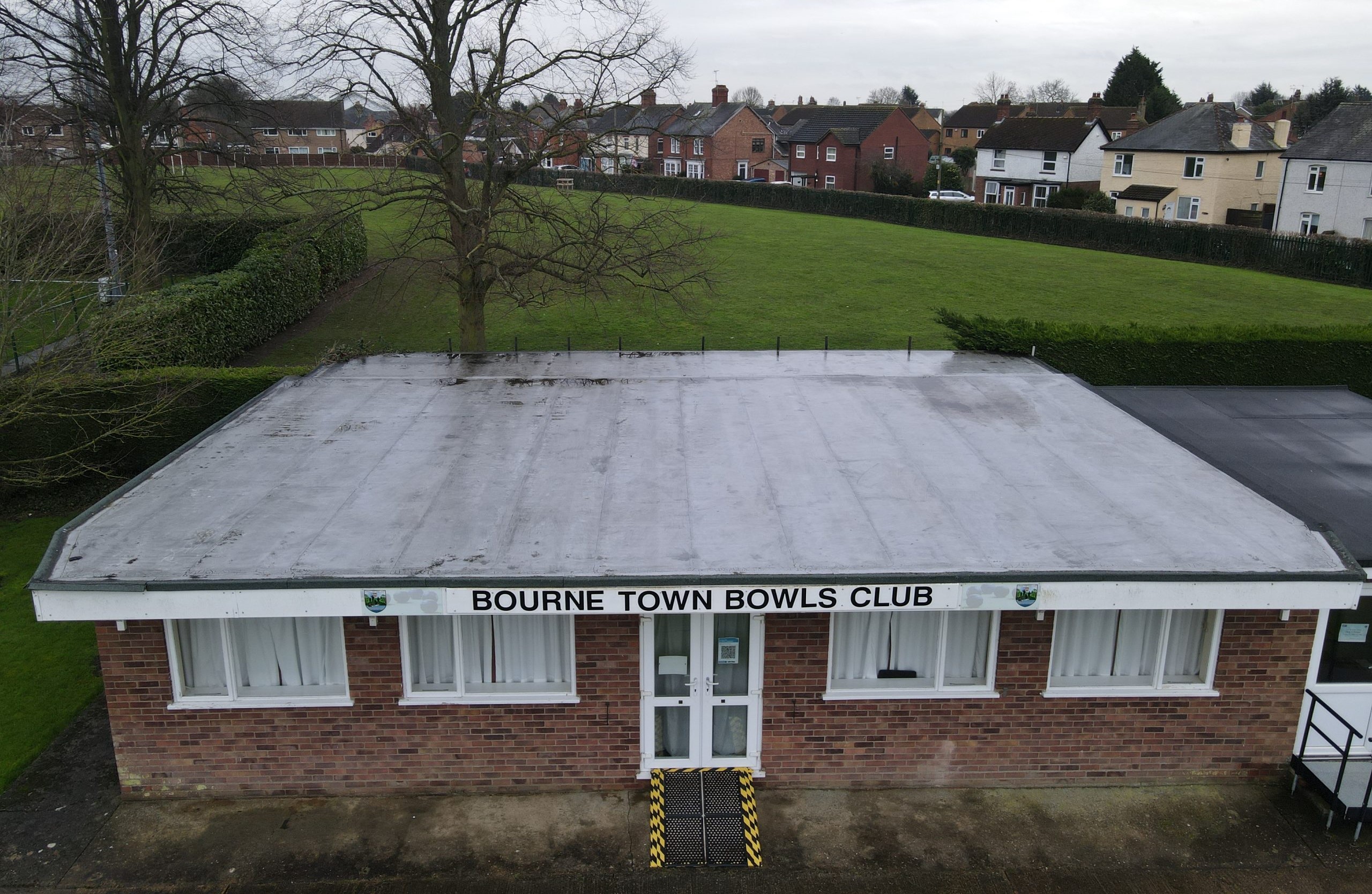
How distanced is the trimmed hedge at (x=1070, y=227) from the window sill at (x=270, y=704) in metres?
22.3

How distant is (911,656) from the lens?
923 centimetres

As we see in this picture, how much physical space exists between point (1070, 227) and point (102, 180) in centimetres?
3693

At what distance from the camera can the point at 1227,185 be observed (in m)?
53.4

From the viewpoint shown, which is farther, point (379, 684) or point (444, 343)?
point (444, 343)

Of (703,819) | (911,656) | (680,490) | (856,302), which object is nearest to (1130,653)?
(911,656)

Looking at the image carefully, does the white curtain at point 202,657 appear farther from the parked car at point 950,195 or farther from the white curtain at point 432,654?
the parked car at point 950,195

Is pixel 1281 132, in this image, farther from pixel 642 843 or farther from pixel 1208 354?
pixel 642 843

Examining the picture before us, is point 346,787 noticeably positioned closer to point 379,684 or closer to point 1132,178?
point 379,684

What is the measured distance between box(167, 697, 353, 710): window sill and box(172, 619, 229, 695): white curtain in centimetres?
12

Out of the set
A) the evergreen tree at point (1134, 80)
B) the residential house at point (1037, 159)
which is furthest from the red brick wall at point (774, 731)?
the evergreen tree at point (1134, 80)

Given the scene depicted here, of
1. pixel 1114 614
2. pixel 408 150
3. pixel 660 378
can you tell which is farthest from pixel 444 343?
pixel 1114 614

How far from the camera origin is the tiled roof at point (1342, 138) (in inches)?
1788

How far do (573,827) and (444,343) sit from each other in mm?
18526

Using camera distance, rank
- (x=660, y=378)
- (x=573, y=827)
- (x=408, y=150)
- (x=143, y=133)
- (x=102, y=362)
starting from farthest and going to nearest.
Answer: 1. (x=143, y=133)
2. (x=408, y=150)
3. (x=102, y=362)
4. (x=660, y=378)
5. (x=573, y=827)
